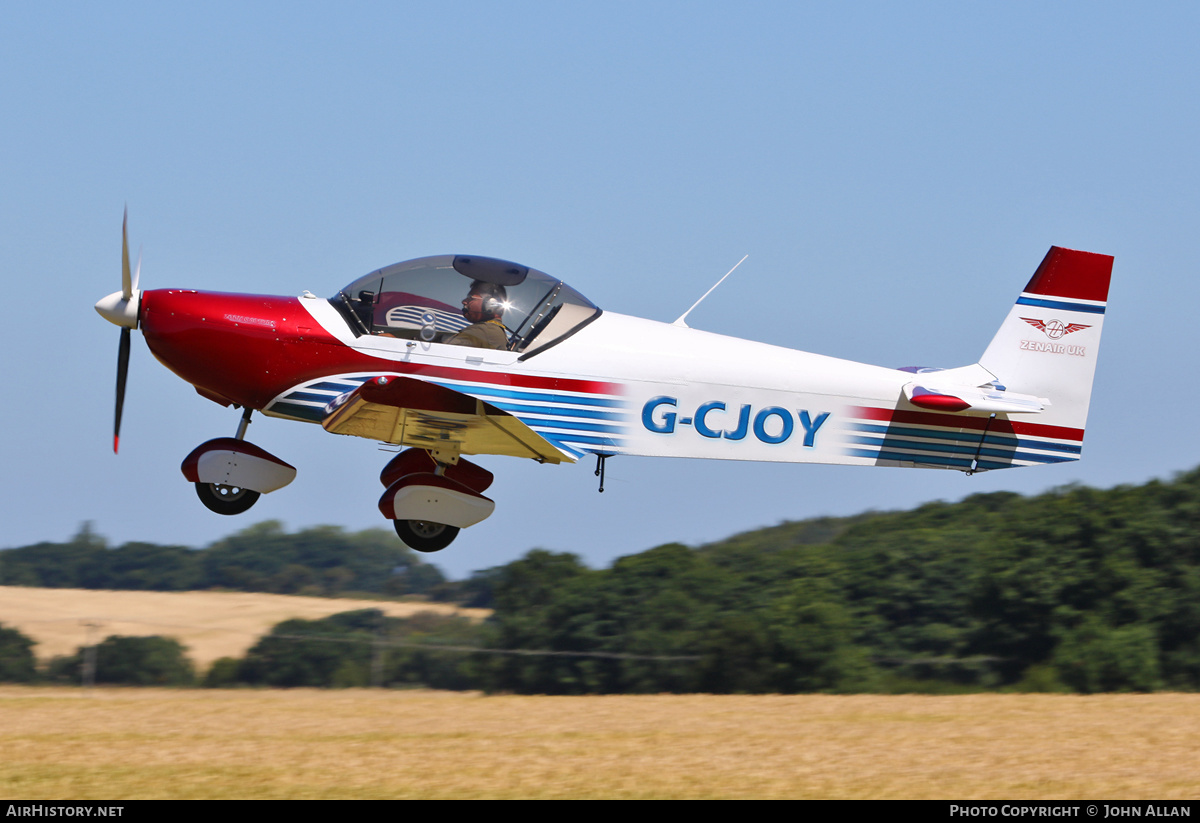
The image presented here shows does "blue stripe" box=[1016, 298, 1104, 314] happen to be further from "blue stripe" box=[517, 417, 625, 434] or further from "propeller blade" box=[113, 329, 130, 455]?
"propeller blade" box=[113, 329, 130, 455]

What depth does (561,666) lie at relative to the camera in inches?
1094

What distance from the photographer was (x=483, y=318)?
9.96 meters

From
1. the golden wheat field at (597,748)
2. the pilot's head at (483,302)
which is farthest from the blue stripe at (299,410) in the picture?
the golden wheat field at (597,748)

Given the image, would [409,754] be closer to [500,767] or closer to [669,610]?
[500,767]

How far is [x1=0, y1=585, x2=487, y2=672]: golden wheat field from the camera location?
2406 cm

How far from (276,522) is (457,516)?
3181 cm

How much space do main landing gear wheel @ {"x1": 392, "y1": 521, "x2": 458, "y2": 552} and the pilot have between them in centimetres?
169

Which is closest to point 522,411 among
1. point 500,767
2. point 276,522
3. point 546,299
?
point 546,299

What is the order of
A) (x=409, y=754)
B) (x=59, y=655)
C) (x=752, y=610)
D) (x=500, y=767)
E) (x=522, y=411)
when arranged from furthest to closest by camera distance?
(x=752, y=610), (x=59, y=655), (x=409, y=754), (x=500, y=767), (x=522, y=411)

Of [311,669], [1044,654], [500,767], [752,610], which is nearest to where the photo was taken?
[500,767]

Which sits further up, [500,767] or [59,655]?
[500,767]

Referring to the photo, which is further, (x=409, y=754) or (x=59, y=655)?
(x=59, y=655)

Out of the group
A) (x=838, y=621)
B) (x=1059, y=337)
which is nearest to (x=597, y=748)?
(x=1059, y=337)

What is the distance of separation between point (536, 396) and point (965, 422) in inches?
151
